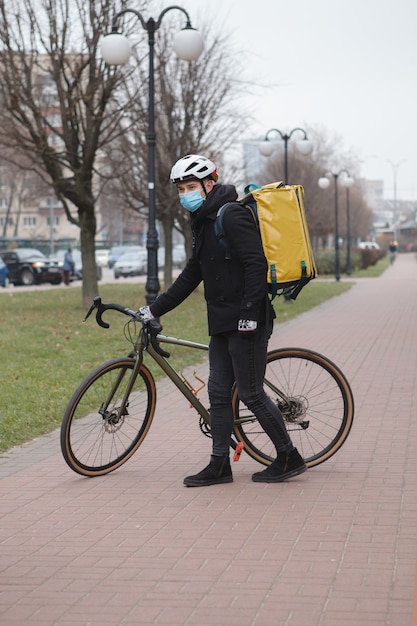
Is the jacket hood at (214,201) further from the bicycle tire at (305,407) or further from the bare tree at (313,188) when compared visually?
the bare tree at (313,188)

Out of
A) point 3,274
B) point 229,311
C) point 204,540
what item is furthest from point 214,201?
point 3,274

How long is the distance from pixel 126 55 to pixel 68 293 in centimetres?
1850

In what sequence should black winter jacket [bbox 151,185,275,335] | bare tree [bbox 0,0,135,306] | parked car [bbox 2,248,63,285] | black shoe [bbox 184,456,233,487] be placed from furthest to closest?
parked car [bbox 2,248,63,285] → bare tree [bbox 0,0,135,306] → black shoe [bbox 184,456,233,487] → black winter jacket [bbox 151,185,275,335]

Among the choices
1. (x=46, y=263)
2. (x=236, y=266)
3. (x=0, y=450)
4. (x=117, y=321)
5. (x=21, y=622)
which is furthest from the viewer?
(x=46, y=263)

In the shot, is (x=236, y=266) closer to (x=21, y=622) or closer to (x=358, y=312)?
(x=21, y=622)

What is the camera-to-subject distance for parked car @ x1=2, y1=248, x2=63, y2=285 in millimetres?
44031

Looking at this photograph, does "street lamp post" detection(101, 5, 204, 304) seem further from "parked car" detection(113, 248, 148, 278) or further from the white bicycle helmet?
"parked car" detection(113, 248, 148, 278)

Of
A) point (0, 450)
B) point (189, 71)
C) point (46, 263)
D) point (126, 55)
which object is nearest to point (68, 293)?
point (189, 71)

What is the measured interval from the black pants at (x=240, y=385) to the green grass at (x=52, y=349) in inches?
80.3

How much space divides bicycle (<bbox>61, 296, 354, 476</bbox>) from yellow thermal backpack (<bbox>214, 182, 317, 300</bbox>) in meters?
0.65

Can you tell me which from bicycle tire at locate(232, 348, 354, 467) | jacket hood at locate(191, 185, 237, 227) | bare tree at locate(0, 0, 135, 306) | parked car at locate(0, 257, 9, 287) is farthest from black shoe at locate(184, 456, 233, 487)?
parked car at locate(0, 257, 9, 287)

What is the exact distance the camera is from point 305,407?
6.80 metres

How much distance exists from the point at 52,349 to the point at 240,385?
924 cm

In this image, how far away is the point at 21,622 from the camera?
13.6 ft
